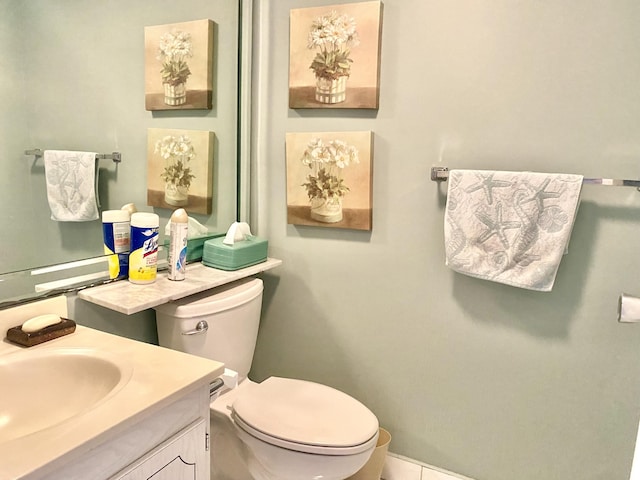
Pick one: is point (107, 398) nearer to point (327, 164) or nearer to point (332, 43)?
point (327, 164)

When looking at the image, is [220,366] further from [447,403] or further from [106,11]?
[106,11]

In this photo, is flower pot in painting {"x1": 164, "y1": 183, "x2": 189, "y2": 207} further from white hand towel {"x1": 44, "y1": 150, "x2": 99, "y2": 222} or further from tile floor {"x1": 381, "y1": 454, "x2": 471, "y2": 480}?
tile floor {"x1": 381, "y1": 454, "x2": 471, "y2": 480}

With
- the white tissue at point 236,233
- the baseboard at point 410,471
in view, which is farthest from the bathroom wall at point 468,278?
the white tissue at point 236,233

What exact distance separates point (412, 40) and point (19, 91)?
1178 mm

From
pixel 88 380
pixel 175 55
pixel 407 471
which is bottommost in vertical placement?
pixel 407 471

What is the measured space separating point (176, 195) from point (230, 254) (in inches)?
12.0

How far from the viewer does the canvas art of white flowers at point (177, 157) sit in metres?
1.64

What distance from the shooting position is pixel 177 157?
169 cm

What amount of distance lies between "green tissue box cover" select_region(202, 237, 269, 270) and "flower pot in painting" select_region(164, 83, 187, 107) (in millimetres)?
510

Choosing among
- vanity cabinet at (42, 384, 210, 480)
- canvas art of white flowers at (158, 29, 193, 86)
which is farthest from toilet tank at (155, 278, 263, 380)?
canvas art of white flowers at (158, 29, 193, 86)

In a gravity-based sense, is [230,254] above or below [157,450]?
above

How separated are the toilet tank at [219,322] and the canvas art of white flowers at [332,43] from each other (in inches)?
31.5

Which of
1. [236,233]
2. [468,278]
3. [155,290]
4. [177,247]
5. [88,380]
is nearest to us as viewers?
[88,380]

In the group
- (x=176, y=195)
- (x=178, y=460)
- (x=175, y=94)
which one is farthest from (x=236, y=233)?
(x=178, y=460)
